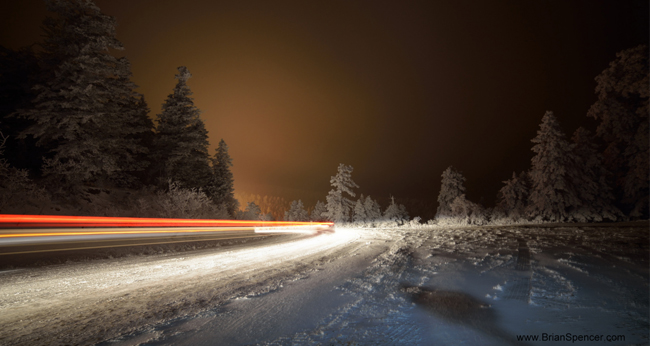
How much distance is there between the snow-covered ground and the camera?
3.11 meters

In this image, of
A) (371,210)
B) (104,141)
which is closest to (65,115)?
(104,141)

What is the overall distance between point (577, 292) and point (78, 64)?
24.6 meters

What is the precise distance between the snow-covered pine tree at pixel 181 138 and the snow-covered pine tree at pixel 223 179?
6.77 metres

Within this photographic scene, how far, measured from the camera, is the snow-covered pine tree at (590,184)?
17438 mm

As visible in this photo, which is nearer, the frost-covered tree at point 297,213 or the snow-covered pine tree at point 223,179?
the snow-covered pine tree at point 223,179

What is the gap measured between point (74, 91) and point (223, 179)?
22.1m

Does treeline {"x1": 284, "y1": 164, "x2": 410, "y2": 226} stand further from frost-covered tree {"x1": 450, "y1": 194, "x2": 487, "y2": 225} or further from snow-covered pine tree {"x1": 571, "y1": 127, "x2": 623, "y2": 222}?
snow-covered pine tree {"x1": 571, "y1": 127, "x2": 623, "y2": 222}

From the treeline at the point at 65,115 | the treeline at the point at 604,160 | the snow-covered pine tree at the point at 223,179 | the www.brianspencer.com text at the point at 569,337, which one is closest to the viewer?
the www.brianspencer.com text at the point at 569,337

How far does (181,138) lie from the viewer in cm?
2691

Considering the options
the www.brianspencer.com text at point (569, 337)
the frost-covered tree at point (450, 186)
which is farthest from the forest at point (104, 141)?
the www.brianspencer.com text at point (569, 337)

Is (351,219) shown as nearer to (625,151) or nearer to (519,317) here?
(625,151)

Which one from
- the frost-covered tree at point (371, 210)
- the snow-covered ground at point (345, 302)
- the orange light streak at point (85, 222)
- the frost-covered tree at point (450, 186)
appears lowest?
the snow-covered ground at point (345, 302)

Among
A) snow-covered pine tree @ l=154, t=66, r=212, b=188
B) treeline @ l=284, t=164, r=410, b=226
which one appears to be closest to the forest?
snow-covered pine tree @ l=154, t=66, r=212, b=188

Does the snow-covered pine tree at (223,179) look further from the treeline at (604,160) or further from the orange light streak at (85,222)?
the treeline at (604,160)
